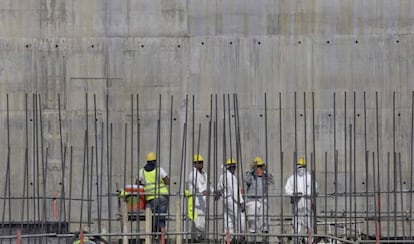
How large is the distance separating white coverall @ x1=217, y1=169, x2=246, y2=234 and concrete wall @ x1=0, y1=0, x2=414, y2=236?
4600 millimetres

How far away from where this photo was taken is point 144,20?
77.8 feet

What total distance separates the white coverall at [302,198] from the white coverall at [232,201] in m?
0.85

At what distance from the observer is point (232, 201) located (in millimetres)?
18094

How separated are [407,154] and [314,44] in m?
2.84

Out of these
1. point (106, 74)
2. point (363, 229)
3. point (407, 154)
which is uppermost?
point (106, 74)

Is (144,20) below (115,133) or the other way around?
the other way around

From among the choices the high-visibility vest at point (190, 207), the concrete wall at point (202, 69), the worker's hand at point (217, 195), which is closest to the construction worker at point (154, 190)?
the high-visibility vest at point (190, 207)

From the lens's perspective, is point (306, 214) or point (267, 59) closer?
point (306, 214)

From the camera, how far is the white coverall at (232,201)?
17859mm

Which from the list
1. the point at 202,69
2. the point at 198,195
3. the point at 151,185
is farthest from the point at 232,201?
the point at 202,69

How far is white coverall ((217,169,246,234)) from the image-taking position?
17859mm

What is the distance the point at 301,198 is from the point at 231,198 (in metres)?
1.34

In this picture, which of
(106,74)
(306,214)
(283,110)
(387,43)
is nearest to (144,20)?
(106,74)

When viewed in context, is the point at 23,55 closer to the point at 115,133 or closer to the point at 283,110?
the point at 115,133
